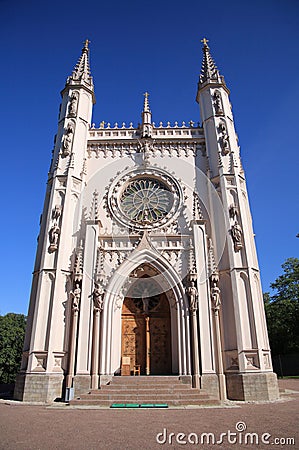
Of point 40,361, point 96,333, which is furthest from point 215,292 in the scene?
point 40,361

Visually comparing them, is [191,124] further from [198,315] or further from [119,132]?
[198,315]

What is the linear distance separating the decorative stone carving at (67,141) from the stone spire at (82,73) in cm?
452

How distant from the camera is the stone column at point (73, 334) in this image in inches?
563

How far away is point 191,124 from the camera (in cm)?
2233

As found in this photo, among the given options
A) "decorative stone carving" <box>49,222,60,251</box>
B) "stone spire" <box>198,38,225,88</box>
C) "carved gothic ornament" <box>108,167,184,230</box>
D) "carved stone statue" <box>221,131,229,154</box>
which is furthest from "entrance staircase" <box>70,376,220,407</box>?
"stone spire" <box>198,38,225,88</box>

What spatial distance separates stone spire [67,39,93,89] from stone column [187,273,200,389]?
16.4 metres

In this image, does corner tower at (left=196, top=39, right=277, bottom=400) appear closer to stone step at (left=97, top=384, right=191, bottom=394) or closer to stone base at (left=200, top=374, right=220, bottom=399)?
stone base at (left=200, top=374, right=220, bottom=399)

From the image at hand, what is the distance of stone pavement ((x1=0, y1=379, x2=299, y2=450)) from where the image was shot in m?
6.22

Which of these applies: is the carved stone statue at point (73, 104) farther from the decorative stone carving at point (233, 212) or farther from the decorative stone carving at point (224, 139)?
the decorative stone carving at point (233, 212)

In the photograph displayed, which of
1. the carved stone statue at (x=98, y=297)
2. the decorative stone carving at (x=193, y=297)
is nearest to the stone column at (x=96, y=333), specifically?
the carved stone statue at (x=98, y=297)

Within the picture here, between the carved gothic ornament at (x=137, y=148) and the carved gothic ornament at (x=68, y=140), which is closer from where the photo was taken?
the carved gothic ornament at (x=68, y=140)

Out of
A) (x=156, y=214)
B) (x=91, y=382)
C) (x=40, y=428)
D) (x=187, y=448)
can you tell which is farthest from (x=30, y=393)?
(x=156, y=214)

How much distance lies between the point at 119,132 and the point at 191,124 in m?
5.31

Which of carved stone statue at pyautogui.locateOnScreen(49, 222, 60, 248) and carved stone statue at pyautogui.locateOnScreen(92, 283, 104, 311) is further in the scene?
carved stone statue at pyautogui.locateOnScreen(49, 222, 60, 248)
